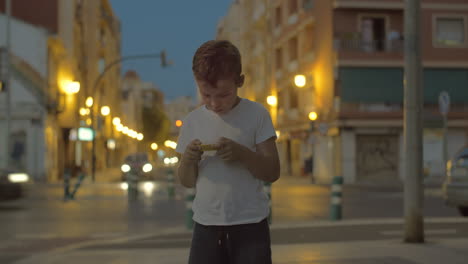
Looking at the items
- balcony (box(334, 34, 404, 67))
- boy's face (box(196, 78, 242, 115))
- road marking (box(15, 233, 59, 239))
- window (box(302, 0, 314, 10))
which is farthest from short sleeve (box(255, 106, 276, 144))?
window (box(302, 0, 314, 10))

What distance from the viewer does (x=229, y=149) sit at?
327cm

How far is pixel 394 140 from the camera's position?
3706cm

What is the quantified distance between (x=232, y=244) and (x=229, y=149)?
0.52m

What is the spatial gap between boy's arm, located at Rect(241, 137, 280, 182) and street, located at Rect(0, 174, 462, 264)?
6.07 m

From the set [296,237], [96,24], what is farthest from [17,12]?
[296,237]

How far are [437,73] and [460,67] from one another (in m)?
1.33

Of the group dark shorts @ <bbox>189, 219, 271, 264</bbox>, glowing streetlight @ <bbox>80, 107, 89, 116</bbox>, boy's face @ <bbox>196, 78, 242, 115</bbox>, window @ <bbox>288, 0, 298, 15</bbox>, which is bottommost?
dark shorts @ <bbox>189, 219, 271, 264</bbox>

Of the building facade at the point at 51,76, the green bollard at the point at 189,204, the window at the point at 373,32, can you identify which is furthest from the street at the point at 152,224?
the window at the point at 373,32

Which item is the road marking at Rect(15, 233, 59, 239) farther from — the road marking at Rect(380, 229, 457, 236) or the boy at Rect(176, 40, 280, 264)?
the boy at Rect(176, 40, 280, 264)

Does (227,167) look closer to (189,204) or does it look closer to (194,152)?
(194,152)

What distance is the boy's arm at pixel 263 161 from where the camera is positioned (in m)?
3.33

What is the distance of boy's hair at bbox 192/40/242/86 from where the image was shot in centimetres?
333

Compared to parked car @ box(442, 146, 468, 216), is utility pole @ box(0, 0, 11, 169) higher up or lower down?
higher up

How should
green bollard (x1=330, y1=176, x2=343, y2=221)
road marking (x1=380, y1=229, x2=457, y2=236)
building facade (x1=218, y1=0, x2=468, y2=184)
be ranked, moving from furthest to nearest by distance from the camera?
building facade (x1=218, y1=0, x2=468, y2=184) < green bollard (x1=330, y1=176, x2=343, y2=221) < road marking (x1=380, y1=229, x2=457, y2=236)
